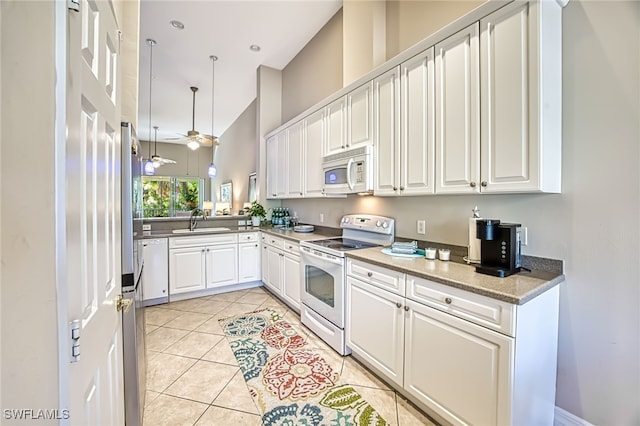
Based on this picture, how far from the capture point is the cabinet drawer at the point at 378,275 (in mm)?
1916

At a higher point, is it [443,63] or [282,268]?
[443,63]

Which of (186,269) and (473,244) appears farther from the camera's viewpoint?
(186,269)

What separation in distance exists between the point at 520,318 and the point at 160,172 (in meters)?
10.9

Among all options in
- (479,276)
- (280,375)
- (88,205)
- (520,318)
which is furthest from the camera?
(280,375)

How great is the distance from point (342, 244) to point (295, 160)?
162cm

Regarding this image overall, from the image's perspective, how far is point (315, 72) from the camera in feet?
13.6

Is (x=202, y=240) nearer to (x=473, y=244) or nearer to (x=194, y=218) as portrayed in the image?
(x=194, y=218)

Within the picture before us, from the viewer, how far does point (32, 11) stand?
0.60m

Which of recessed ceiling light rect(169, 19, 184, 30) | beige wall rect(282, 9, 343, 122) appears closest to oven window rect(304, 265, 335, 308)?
beige wall rect(282, 9, 343, 122)

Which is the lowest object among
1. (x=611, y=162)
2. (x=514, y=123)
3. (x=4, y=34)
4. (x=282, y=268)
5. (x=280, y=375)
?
(x=280, y=375)

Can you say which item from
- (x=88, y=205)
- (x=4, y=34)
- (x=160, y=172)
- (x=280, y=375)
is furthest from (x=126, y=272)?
(x=160, y=172)

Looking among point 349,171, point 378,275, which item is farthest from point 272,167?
point 378,275

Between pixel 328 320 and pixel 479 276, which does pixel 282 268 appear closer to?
pixel 328 320

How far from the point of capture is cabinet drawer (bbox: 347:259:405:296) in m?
1.92
